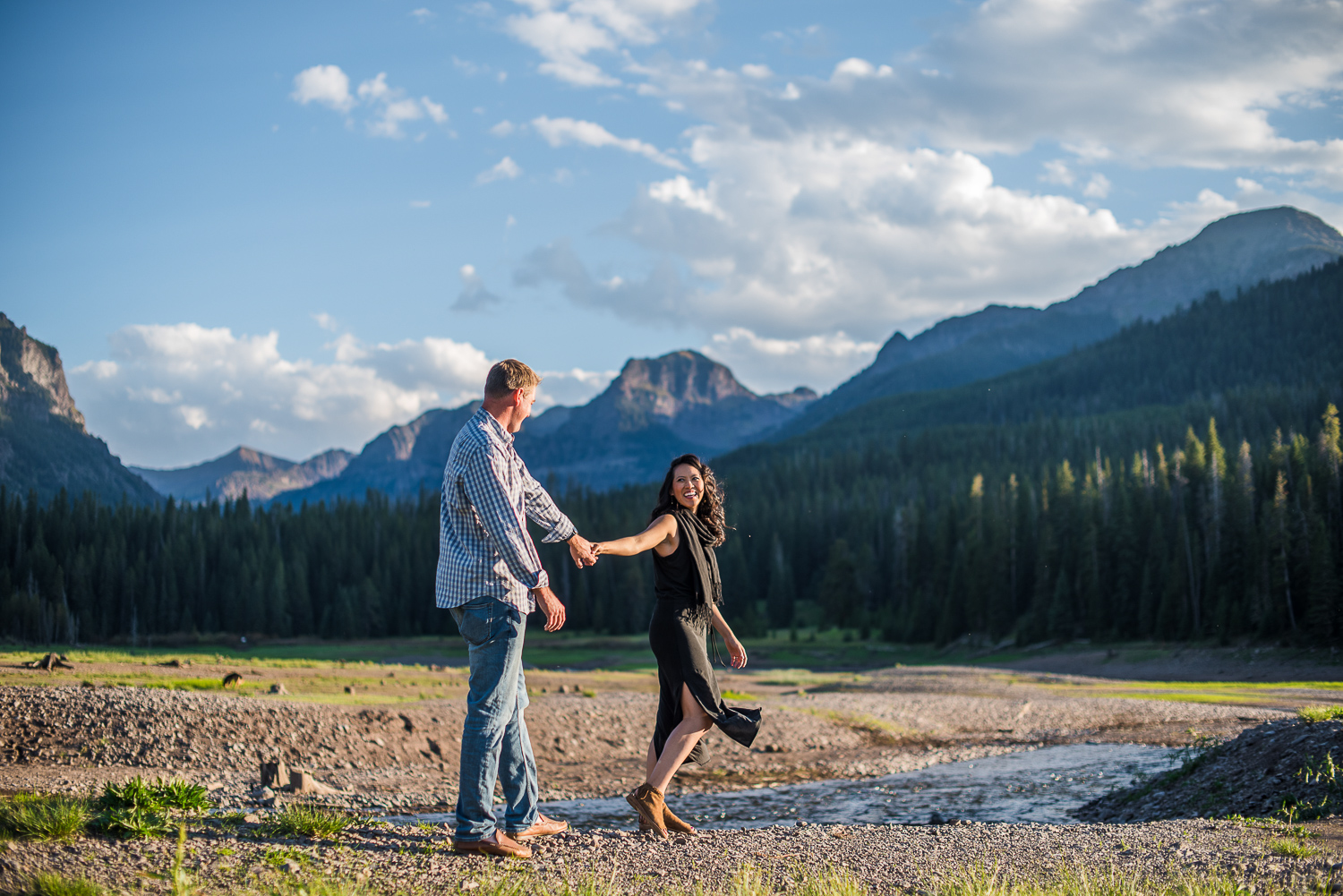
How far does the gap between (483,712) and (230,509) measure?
14174 cm

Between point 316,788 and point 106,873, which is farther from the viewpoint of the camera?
point 316,788

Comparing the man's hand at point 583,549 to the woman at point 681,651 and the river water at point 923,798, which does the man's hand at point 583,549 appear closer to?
the woman at point 681,651

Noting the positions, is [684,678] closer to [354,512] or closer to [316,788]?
[316,788]

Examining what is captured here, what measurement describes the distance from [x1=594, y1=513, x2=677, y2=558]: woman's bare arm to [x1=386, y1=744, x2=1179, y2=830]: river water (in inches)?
263

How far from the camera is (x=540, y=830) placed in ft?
26.4

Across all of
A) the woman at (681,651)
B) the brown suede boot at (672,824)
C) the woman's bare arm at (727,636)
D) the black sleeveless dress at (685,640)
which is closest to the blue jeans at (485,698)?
the woman at (681,651)

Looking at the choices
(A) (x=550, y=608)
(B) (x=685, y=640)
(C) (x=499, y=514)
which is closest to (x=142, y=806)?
(C) (x=499, y=514)

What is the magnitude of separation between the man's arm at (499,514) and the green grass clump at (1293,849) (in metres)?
6.98

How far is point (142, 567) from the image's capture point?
107000mm

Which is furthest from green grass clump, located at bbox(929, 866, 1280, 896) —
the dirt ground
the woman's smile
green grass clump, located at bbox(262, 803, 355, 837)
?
the dirt ground

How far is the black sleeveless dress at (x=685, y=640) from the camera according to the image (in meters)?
8.25

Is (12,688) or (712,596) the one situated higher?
(712,596)

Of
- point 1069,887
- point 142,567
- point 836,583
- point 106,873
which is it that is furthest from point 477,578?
point 142,567

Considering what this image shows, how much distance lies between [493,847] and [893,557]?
392ft
